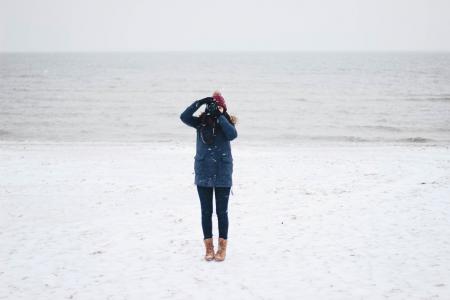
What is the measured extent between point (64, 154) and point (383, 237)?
12.1 meters

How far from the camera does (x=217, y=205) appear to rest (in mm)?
6367

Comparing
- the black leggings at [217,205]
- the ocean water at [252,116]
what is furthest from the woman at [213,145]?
the ocean water at [252,116]

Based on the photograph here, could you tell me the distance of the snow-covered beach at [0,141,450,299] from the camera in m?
5.68

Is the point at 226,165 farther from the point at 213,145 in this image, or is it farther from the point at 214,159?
the point at 213,145

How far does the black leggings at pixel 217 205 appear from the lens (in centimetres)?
625

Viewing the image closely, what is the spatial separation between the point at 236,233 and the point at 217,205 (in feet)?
5.08

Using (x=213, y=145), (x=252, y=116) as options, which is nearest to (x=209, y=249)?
(x=213, y=145)

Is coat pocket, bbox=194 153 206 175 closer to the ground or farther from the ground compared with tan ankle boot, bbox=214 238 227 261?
farther from the ground

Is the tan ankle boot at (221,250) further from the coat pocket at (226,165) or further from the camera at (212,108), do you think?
the camera at (212,108)

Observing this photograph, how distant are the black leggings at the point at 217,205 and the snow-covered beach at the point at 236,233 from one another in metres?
0.47

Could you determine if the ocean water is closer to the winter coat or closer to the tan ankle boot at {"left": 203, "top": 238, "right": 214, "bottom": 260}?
the tan ankle boot at {"left": 203, "top": 238, "right": 214, "bottom": 260}

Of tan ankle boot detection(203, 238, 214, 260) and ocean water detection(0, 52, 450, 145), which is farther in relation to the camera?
ocean water detection(0, 52, 450, 145)

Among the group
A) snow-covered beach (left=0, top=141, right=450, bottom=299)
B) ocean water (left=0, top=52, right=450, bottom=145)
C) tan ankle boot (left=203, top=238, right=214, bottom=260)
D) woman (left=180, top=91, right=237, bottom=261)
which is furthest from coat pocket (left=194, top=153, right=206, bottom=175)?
ocean water (left=0, top=52, right=450, bottom=145)

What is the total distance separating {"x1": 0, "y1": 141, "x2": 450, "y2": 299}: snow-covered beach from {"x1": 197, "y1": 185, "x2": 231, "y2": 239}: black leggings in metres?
0.47
